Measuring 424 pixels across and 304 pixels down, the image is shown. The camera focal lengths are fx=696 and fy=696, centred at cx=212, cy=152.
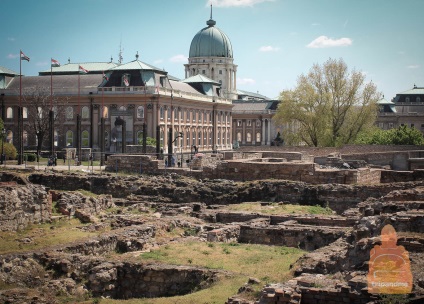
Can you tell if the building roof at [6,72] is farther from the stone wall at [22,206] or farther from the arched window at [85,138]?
the stone wall at [22,206]

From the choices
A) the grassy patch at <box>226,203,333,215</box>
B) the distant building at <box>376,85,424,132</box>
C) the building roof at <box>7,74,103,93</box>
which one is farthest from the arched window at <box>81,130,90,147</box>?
the distant building at <box>376,85,424,132</box>

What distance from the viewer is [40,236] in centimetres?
2406

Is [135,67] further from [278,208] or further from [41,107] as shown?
[278,208]

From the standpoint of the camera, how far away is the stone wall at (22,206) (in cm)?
2512

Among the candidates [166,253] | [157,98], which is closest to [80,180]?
[166,253]

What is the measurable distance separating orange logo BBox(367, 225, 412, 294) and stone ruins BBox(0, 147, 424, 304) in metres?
0.19

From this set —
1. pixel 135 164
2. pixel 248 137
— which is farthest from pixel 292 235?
Result: pixel 248 137

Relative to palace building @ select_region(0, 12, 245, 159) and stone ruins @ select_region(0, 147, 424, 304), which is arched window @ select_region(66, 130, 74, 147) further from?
stone ruins @ select_region(0, 147, 424, 304)

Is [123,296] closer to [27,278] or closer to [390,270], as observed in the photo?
[27,278]

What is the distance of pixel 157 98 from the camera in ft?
241

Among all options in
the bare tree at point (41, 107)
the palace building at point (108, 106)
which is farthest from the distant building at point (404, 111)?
the bare tree at point (41, 107)

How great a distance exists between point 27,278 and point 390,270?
10235 millimetres

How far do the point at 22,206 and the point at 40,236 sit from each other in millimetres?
2477

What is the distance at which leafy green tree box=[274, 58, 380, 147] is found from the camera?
7250cm
